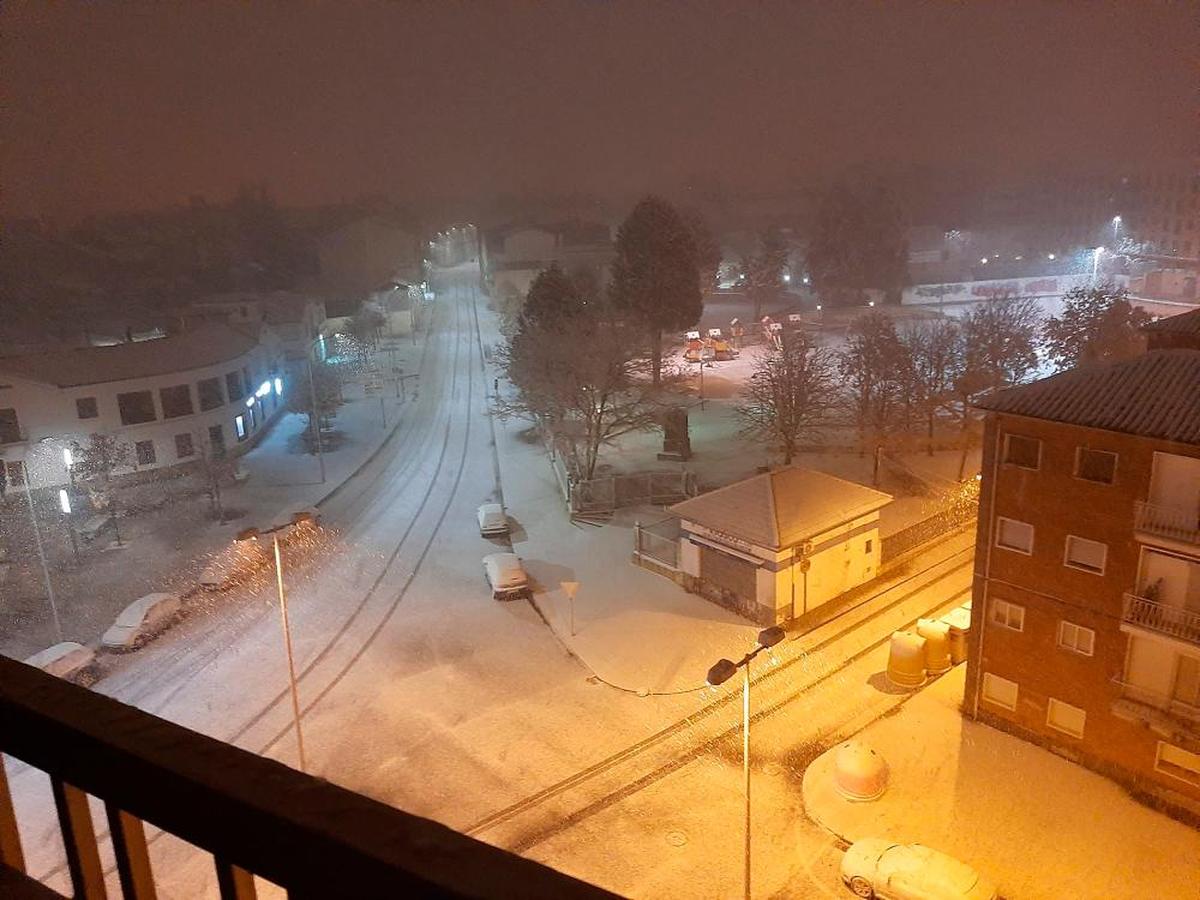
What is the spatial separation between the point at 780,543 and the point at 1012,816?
5.86 m

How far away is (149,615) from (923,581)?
1379 centimetres

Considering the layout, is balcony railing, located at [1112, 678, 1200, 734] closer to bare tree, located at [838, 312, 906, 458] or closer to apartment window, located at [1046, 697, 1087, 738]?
apartment window, located at [1046, 697, 1087, 738]

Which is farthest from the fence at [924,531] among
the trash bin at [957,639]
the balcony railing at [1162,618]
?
the balcony railing at [1162,618]

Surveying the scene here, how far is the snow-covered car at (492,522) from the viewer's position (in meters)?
20.8

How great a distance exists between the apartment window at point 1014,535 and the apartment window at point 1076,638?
3.25 feet

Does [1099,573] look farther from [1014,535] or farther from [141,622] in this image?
[141,622]

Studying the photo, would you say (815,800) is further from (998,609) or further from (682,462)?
(682,462)

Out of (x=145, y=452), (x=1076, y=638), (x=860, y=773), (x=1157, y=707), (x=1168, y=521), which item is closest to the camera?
(x=1168, y=521)

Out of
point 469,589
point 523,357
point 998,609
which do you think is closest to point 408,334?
point 523,357

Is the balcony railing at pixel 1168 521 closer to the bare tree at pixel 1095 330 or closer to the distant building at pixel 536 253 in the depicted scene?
the bare tree at pixel 1095 330

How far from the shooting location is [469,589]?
712 inches

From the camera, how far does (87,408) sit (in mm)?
25281

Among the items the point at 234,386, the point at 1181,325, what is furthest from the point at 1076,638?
the point at 234,386

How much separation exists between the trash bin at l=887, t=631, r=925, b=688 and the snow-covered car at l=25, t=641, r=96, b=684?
1231cm
